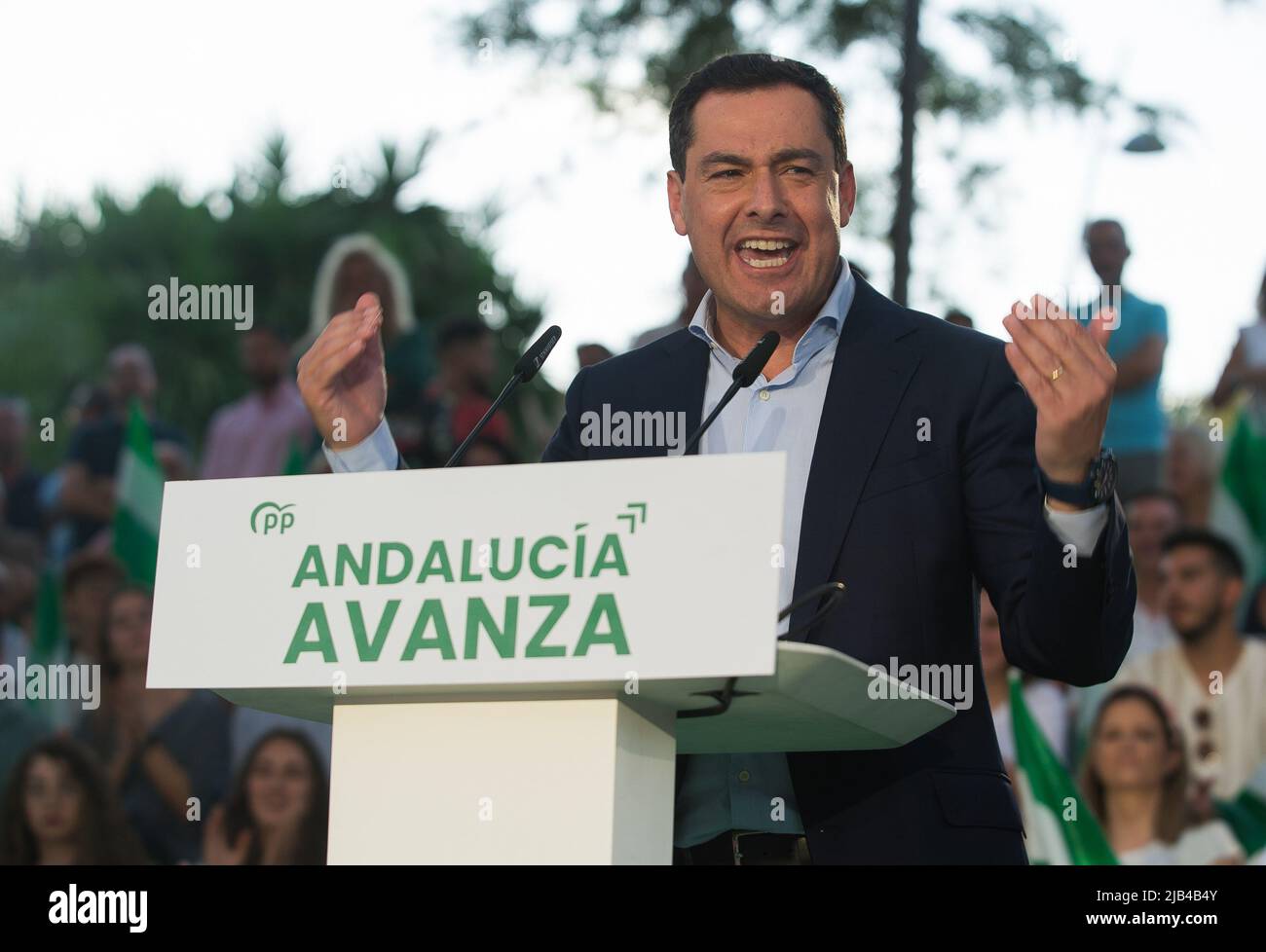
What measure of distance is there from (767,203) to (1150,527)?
3.35 m

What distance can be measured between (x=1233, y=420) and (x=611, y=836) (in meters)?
4.70

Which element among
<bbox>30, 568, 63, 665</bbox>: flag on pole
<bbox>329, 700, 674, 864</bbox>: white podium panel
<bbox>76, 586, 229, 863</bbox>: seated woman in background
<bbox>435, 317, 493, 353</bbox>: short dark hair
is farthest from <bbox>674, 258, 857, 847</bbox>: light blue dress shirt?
<bbox>30, 568, 63, 665</bbox>: flag on pole

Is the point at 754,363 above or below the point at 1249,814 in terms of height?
above

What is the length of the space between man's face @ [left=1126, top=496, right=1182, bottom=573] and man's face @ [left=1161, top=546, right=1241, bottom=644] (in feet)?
0.32

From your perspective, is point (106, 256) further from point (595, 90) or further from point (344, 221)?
point (595, 90)

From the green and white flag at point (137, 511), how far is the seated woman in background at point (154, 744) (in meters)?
0.33

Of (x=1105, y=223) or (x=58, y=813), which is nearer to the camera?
(x=1105, y=223)

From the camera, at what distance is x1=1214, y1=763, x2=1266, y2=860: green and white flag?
561 centimetres

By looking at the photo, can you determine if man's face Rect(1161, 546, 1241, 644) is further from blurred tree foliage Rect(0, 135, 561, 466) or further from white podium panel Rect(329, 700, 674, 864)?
blurred tree foliage Rect(0, 135, 561, 466)

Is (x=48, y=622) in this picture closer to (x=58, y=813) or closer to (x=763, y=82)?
(x=58, y=813)

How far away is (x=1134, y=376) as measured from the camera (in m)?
6.22

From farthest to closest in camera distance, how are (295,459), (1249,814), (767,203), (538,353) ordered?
(295,459) → (1249,814) → (767,203) → (538,353)

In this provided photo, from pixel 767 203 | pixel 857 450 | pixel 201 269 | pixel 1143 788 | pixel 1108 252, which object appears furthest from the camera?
pixel 201 269

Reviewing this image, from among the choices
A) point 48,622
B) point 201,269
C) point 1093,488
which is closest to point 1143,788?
point 1093,488
